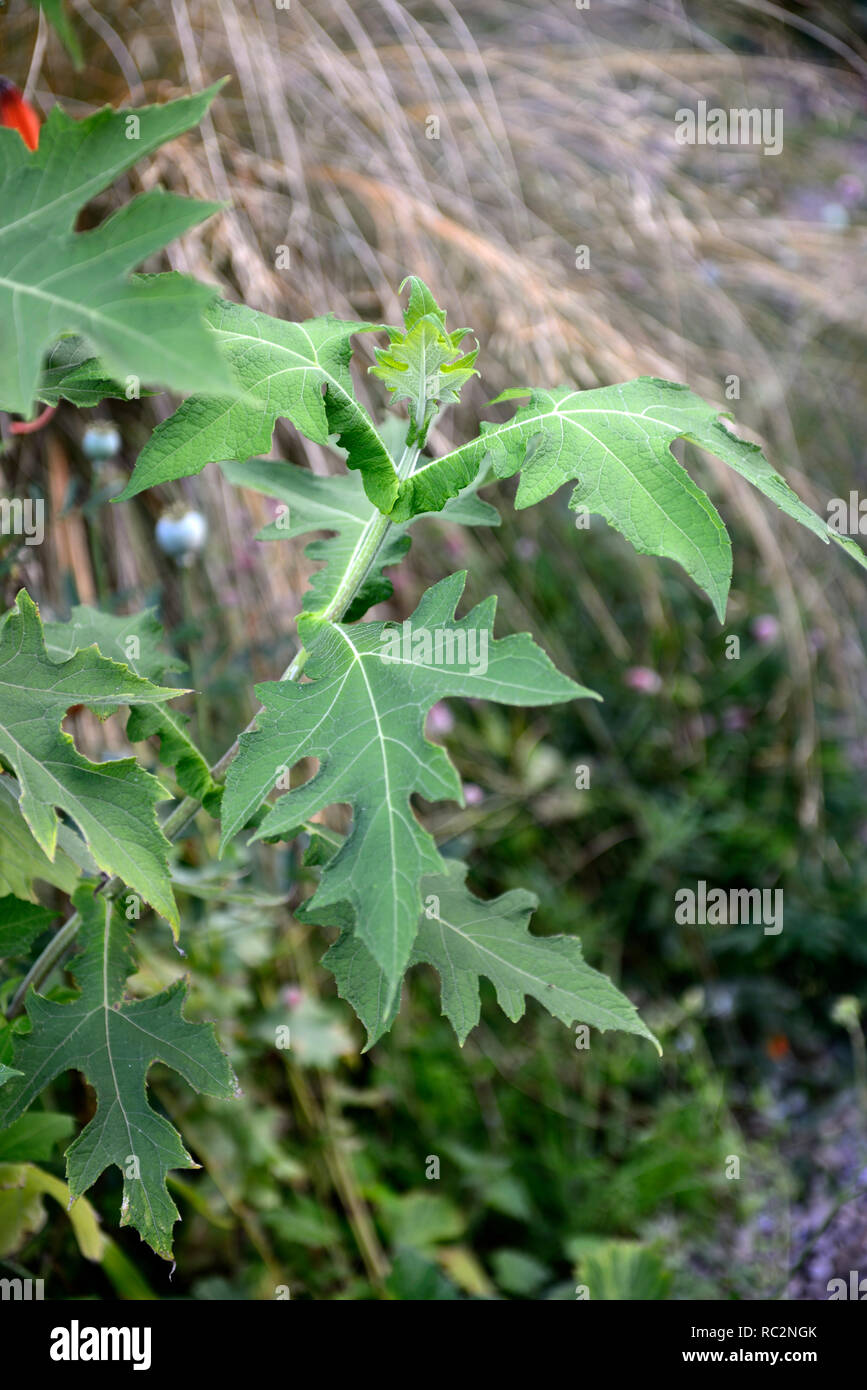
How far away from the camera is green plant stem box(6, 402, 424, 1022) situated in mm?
828

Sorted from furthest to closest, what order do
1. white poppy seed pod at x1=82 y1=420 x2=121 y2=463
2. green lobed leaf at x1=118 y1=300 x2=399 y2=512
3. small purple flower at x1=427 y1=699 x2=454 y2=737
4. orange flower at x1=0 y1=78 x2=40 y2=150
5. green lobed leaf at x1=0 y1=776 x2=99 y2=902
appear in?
small purple flower at x1=427 y1=699 x2=454 y2=737 < white poppy seed pod at x1=82 y1=420 x2=121 y2=463 < orange flower at x1=0 y1=78 x2=40 y2=150 < green lobed leaf at x1=0 y1=776 x2=99 y2=902 < green lobed leaf at x1=118 y1=300 x2=399 y2=512

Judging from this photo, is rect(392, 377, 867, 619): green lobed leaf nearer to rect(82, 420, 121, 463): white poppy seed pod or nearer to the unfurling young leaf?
the unfurling young leaf

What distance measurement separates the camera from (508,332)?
6.63 ft

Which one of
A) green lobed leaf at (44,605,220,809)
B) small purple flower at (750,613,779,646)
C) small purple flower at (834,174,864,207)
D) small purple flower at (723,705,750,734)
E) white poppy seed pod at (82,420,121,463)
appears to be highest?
small purple flower at (834,174,864,207)

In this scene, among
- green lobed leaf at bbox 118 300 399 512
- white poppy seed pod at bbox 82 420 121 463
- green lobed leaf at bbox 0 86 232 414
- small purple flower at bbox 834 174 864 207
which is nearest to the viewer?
green lobed leaf at bbox 0 86 232 414

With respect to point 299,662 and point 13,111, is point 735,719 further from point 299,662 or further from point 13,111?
point 13,111

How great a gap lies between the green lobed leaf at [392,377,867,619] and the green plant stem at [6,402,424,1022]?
7 centimetres

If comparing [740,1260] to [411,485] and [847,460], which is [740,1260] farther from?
[847,460]

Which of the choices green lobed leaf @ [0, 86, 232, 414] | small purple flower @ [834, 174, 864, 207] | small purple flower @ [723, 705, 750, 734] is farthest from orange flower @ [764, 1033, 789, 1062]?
small purple flower @ [834, 174, 864, 207]

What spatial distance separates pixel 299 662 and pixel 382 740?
179 mm

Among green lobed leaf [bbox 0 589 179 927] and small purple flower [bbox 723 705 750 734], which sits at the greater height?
small purple flower [bbox 723 705 750 734]

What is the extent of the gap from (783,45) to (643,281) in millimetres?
962

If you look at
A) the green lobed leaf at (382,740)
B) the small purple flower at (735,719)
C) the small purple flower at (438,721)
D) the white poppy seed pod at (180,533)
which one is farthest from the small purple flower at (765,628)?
the green lobed leaf at (382,740)

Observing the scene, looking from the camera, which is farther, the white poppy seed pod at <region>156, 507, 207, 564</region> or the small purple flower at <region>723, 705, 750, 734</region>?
the small purple flower at <region>723, 705, 750, 734</region>
